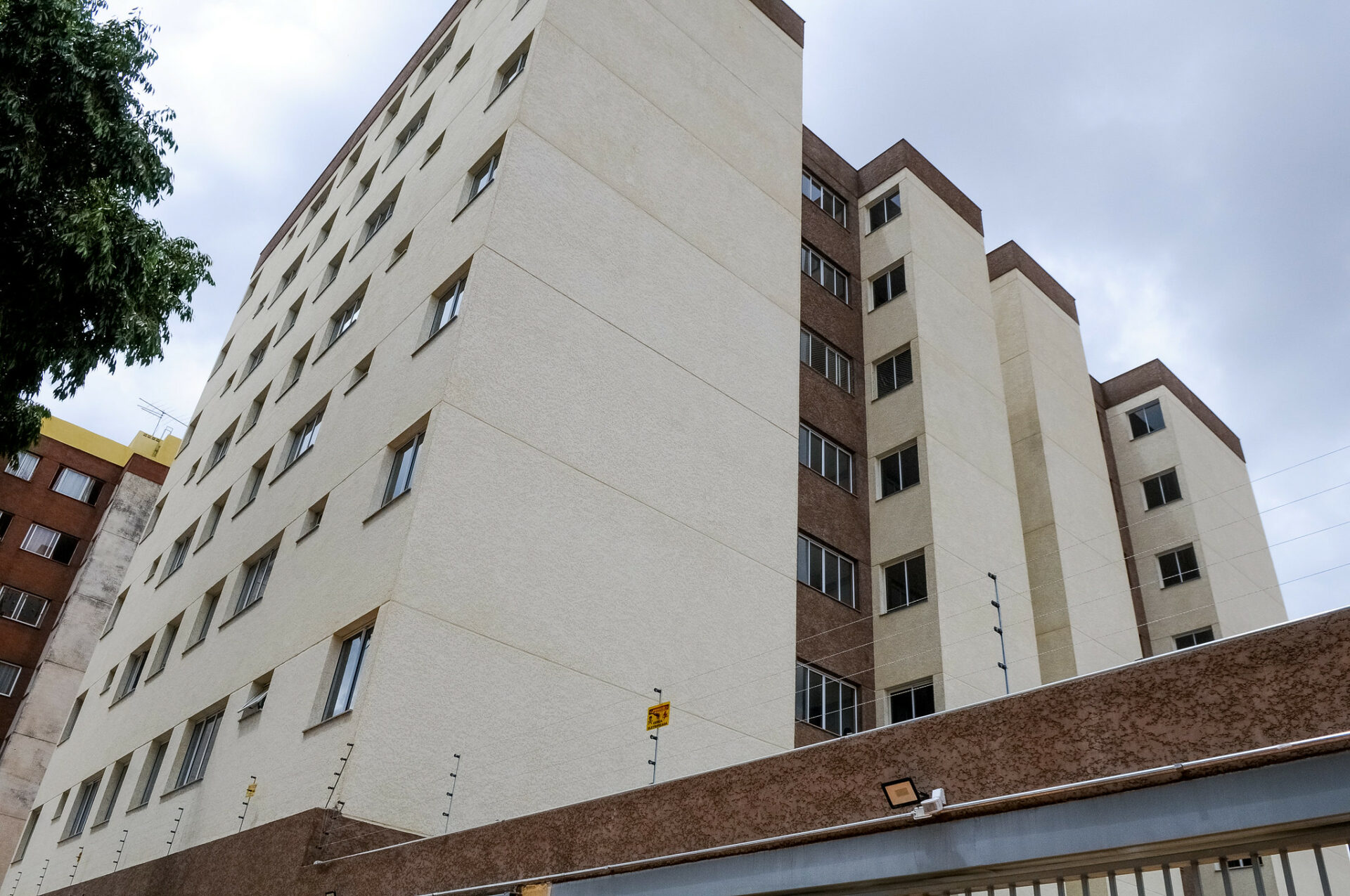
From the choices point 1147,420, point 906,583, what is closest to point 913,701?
point 906,583

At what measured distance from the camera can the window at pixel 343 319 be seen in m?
25.3

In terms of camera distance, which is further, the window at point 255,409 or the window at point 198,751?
the window at point 255,409

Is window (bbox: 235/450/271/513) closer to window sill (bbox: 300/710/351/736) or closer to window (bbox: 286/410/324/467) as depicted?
→ window (bbox: 286/410/324/467)

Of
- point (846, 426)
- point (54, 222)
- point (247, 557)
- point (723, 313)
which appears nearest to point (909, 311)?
point (846, 426)

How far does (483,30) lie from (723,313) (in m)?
10.7

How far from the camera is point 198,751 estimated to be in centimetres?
2091

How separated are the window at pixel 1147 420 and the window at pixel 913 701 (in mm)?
17565

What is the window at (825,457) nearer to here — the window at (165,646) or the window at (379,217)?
the window at (379,217)

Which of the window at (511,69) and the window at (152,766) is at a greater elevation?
the window at (511,69)

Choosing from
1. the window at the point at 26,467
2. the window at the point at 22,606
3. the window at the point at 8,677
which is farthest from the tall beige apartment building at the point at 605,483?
the window at the point at 26,467

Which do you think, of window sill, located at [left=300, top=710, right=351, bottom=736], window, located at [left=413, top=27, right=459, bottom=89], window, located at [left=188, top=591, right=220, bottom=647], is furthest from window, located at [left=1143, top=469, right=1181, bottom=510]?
window, located at [left=188, top=591, right=220, bottom=647]

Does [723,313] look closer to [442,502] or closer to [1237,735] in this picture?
[442,502]

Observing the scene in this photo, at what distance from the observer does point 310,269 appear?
31453 mm

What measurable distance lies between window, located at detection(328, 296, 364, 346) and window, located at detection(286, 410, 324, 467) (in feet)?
7.06
